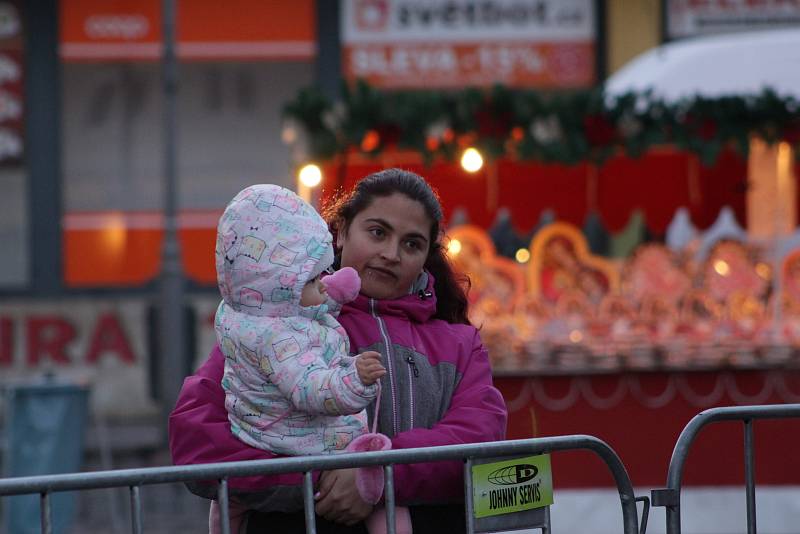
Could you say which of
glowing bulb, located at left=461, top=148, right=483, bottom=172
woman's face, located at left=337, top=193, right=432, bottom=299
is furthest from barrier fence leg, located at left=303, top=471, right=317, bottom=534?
glowing bulb, located at left=461, top=148, right=483, bottom=172

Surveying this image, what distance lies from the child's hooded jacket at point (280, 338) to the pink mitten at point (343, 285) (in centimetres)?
3

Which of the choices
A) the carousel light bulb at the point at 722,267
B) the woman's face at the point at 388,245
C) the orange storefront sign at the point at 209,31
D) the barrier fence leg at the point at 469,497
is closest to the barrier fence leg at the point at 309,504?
the barrier fence leg at the point at 469,497

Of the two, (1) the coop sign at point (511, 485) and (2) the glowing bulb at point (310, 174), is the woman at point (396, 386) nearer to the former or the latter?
(1) the coop sign at point (511, 485)

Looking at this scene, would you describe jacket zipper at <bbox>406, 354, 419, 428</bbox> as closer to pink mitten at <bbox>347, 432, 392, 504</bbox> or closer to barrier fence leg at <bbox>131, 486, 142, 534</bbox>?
pink mitten at <bbox>347, 432, 392, 504</bbox>

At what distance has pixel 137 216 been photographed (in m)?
16.5

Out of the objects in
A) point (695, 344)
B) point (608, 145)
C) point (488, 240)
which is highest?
point (608, 145)

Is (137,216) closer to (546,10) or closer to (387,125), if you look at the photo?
(546,10)

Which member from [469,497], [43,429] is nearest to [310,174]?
Answer: [43,429]

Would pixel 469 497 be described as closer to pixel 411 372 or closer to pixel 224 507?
pixel 411 372

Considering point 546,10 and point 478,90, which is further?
point 546,10

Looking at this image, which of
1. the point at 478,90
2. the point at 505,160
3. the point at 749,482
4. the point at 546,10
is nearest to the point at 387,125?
the point at 478,90

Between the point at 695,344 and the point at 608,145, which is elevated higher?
the point at 608,145

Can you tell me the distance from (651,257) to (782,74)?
1483 mm

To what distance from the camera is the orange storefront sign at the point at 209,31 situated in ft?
54.0
